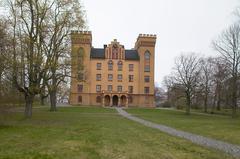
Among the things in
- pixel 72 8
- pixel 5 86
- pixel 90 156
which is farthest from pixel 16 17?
pixel 90 156

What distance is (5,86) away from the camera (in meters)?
18.4

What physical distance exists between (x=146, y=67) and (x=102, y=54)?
39.4 feet

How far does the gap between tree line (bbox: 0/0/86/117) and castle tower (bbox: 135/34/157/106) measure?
4691 cm

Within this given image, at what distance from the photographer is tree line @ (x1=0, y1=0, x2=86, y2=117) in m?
22.3

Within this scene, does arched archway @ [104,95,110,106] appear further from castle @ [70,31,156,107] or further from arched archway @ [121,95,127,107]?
arched archway @ [121,95,127,107]

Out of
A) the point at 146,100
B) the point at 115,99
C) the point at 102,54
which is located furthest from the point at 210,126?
the point at 102,54

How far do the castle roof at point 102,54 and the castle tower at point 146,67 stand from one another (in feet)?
7.15

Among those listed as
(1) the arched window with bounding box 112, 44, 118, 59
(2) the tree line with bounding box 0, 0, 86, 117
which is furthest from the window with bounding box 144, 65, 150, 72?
(2) the tree line with bounding box 0, 0, 86, 117

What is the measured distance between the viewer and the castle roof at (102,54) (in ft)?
243

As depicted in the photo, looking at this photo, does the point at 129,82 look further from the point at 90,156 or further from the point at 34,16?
the point at 90,156

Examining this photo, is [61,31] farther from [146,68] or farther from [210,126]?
[146,68]

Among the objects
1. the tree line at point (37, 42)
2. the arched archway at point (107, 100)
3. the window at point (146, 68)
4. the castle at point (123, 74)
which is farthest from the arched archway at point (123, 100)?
the tree line at point (37, 42)

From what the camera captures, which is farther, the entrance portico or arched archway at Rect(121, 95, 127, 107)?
arched archway at Rect(121, 95, 127, 107)

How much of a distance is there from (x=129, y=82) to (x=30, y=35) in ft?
169
